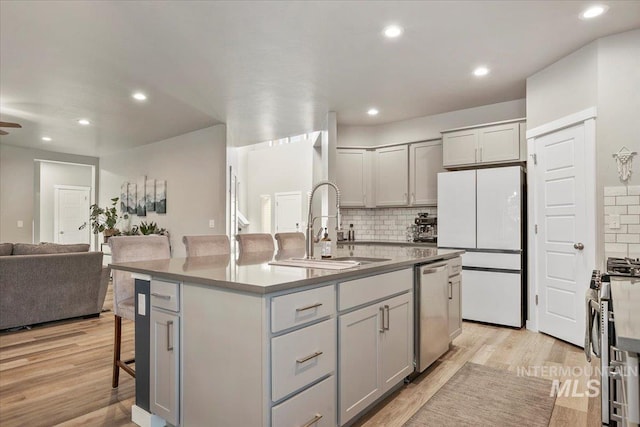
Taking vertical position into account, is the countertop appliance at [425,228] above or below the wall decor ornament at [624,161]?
below

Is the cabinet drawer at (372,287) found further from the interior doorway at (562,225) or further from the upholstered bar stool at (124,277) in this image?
the interior doorway at (562,225)

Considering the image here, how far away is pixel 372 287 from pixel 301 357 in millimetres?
647

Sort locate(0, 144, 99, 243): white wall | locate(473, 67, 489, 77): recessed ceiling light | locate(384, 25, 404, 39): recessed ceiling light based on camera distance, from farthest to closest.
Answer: locate(0, 144, 99, 243): white wall
locate(473, 67, 489, 77): recessed ceiling light
locate(384, 25, 404, 39): recessed ceiling light

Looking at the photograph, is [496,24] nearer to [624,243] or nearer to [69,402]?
[624,243]

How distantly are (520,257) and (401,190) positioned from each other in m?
1.90

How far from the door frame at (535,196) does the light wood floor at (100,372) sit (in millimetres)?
423

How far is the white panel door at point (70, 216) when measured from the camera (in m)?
9.24

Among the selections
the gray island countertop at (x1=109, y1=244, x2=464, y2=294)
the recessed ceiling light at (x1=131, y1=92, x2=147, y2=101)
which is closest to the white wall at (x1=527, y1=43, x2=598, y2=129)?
the gray island countertop at (x1=109, y1=244, x2=464, y2=294)

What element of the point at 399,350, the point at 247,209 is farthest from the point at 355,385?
the point at 247,209

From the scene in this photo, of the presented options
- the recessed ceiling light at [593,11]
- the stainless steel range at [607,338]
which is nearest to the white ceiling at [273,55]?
the recessed ceiling light at [593,11]

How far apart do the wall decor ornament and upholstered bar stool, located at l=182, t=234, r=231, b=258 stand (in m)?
3.30

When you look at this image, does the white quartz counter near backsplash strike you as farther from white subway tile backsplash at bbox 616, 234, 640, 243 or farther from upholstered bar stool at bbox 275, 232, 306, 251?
white subway tile backsplash at bbox 616, 234, 640, 243

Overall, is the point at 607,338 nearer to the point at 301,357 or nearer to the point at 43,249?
the point at 301,357

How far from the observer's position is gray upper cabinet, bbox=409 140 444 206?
519 centimetres
